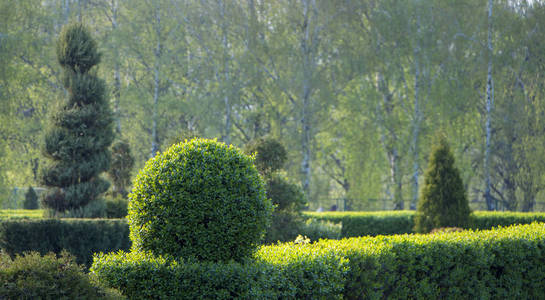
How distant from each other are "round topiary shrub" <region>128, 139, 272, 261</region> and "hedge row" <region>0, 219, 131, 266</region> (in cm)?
552

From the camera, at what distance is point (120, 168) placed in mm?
16969

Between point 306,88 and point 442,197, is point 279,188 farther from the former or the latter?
point 306,88

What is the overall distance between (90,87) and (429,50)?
16.9m

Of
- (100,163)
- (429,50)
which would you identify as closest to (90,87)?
(100,163)

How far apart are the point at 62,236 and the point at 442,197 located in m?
9.08

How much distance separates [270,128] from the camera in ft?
91.6

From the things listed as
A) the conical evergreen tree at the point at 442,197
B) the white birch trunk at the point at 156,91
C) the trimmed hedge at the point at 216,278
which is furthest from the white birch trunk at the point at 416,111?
the trimmed hedge at the point at 216,278

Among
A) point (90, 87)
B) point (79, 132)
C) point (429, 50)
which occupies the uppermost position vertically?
point (429, 50)

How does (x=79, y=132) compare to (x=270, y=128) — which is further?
(x=270, y=128)

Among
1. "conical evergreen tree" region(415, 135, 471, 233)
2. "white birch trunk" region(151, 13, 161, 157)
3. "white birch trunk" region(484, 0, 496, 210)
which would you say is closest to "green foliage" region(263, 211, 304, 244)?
"conical evergreen tree" region(415, 135, 471, 233)

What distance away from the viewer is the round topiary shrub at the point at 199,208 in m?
4.81

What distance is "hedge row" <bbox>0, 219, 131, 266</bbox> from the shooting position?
9859mm

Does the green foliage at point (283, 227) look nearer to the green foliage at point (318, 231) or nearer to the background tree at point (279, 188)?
the background tree at point (279, 188)

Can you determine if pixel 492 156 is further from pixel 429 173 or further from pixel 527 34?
pixel 429 173
